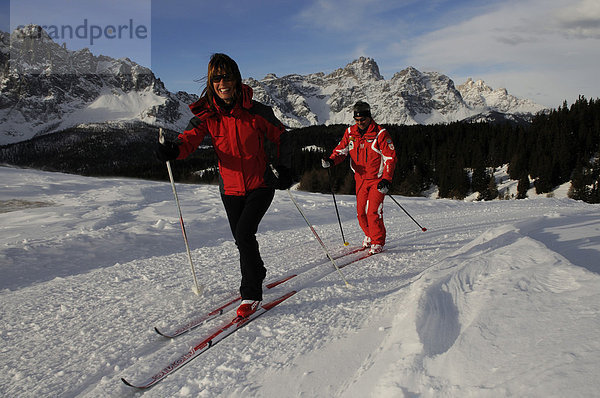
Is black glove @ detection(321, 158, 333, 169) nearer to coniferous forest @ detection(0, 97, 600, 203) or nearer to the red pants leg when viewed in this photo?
the red pants leg

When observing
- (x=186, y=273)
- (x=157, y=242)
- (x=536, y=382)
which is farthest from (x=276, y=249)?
(x=536, y=382)

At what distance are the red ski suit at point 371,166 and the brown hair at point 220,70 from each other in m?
3.18

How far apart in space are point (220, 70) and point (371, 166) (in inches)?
139

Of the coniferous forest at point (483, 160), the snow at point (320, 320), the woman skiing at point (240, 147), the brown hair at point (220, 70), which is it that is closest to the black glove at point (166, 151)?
the woman skiing at point (240, 147)

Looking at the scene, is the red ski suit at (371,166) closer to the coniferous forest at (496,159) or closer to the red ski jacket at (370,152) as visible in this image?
the red ski jacket at (370,152)

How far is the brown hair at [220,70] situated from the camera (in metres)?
3.48

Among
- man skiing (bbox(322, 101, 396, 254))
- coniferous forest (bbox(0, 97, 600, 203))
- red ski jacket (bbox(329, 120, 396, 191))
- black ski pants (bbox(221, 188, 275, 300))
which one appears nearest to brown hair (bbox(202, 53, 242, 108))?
black ski pants (bbox(221, 188, 275, 300))

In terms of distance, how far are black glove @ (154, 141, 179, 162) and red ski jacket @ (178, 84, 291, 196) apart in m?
0.09

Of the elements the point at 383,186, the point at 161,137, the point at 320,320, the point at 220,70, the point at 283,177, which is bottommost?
the point at 320,320

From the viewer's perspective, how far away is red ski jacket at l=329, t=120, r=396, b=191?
6047 millimetres

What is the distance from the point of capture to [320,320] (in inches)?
128

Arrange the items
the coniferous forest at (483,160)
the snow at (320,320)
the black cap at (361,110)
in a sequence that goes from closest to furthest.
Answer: the snow at (320,320) < the black cap at (361,110) < the coniferous forest at (483,160)

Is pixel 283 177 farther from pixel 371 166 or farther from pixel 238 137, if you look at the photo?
pixel 371 166

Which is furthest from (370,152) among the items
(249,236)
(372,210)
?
(249,236)
